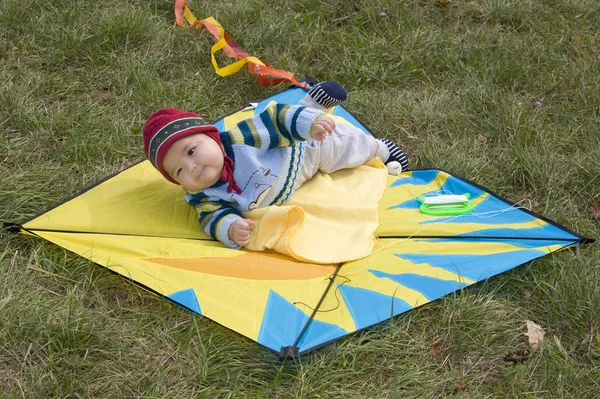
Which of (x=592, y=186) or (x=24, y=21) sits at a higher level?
(x=24, y=21)

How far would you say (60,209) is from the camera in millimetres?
2854

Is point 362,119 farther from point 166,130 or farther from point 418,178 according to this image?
point 166,130

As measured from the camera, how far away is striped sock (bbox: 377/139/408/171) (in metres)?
3.41

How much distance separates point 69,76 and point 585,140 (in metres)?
2.87

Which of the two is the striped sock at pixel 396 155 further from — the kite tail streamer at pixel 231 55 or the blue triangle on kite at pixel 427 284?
the blue triangle on kite at pixel 427 284

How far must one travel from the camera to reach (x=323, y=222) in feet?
9.47

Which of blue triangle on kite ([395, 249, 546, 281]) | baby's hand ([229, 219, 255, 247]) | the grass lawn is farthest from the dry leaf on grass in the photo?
baby's hand ([229, 219, 255, 247])

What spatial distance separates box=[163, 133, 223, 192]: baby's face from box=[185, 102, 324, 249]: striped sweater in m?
0.12

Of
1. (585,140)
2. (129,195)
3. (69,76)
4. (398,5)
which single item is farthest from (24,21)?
(585,140)

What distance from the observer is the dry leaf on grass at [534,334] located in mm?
2348

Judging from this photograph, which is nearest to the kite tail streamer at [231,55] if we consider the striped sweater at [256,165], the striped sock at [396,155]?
the striped sock at [396,155]

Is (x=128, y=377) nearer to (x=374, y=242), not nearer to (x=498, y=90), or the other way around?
(x=374, y=242)

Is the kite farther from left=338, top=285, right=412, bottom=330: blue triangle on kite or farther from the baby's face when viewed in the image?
the baby's face

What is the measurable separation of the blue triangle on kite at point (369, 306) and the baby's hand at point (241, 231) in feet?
1.56
